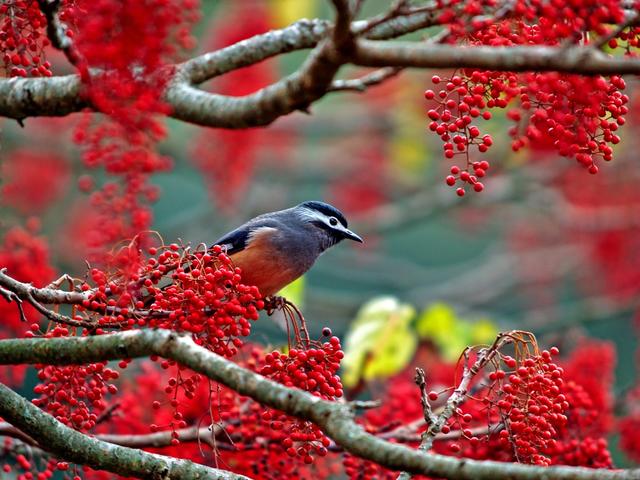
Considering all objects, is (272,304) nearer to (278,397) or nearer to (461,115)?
(461,115)

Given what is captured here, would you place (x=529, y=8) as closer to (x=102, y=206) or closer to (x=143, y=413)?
(x=102, y=206)

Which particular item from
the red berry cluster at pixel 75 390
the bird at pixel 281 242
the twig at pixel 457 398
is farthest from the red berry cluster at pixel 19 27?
the twig at pixel 457 398

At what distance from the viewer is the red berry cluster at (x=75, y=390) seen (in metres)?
3.68

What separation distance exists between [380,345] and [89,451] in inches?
126

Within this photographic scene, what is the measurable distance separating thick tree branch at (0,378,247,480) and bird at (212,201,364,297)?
193cm

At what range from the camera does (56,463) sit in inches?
159

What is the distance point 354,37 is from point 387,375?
397 centimetres

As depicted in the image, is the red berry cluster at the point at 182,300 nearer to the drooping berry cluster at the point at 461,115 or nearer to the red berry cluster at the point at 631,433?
the drooping berry cluster at the point at 461,115

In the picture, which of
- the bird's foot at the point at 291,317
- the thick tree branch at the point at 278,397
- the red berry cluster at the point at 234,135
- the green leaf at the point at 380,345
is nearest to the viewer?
the thick tree branch at the point at 278,397

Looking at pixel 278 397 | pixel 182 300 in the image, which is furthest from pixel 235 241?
pixel 278 397

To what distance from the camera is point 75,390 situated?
12.2 feet

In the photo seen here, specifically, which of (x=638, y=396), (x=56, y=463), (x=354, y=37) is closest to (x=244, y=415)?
(x=56, y=463)

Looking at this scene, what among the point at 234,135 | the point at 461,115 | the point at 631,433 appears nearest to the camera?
the point at 461,115

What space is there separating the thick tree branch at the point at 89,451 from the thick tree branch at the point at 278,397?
2cm
